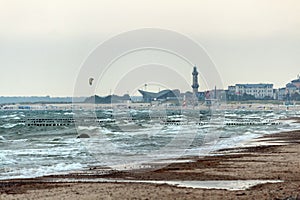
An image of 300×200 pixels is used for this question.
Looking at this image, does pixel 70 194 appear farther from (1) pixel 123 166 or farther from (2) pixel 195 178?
(1) pixel 123 166

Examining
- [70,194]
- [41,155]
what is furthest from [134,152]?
[70,194]

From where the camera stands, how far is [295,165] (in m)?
23.1

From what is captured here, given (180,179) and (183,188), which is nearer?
(183,188)

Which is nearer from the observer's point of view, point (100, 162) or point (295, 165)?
point (295, 165)

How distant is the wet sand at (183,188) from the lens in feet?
52.0

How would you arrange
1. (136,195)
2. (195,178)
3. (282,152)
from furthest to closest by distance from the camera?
(282,152)
(195,178)
(136,195)

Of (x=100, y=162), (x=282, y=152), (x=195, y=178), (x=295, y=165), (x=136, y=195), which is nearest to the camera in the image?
(x=136, y=195)

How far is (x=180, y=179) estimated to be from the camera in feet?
63.6

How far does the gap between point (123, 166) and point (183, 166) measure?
267 centimetres

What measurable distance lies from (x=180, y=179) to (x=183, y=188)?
89.8 inches

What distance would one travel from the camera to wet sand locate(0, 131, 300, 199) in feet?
52.0

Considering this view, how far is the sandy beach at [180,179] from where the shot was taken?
15.9 metres

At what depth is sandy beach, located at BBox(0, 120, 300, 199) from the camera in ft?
52.1

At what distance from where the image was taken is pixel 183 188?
674 inches
